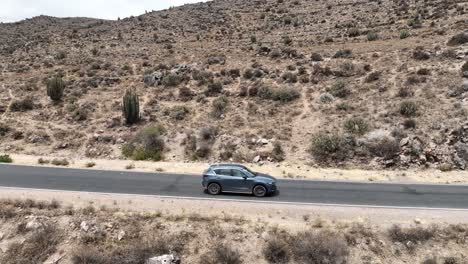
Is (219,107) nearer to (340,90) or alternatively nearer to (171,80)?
(171,80)

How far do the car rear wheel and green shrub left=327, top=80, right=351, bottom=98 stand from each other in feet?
57.3

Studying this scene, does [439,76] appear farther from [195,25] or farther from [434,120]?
[195,25]

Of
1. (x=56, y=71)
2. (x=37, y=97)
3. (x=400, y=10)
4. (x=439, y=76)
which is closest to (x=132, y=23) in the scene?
(x=56, y=71)

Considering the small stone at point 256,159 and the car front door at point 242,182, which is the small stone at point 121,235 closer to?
the car front door at point 242,182

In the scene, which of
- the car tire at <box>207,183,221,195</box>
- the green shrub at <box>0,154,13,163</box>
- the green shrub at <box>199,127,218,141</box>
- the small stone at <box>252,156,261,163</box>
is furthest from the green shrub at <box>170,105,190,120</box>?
the car tire at <box>207,183,221,195</box>

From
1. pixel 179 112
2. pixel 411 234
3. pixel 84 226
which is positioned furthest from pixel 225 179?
pixel 179 112

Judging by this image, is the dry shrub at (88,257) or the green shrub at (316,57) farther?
the green shrub at (316,57)

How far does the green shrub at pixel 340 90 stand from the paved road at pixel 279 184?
537 inches

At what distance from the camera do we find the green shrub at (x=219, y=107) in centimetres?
3341

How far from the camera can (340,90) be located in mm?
34031

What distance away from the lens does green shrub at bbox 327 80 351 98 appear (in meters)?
33.8

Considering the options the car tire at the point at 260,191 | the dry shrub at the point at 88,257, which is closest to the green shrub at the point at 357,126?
the car tire at the point at 260,191

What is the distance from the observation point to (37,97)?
39.9 meters

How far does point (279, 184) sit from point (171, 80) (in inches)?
875
